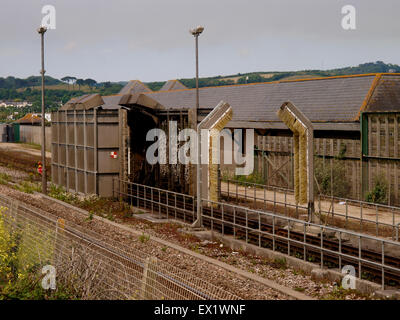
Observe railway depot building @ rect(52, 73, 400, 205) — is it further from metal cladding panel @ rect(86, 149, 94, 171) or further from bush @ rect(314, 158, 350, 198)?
bush @ rect(314, 158, 350, 198)

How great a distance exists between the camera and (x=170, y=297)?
10.8 m

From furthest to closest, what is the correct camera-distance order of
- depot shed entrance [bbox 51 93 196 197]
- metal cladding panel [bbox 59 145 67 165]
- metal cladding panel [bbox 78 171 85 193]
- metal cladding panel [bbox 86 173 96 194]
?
metal cladding panel [bbox 59 145 67 165], metal cladding panel [bbox 78 171 85 193], metal cladding panel [bbox 86 173 96 194], depot shed entrance [bbox 51 93 196 197]

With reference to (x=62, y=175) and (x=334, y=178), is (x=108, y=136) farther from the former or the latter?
(x=334, y=178)

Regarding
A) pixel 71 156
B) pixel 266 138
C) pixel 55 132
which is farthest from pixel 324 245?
pixel 55 132

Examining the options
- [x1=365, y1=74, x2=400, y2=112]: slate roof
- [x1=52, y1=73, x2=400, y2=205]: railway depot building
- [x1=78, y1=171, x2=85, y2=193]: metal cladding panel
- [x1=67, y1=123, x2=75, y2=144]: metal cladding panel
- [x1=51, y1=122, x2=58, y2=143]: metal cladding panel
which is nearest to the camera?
[x1=52, y1=73, x2=400, y2=205]: railway depot building

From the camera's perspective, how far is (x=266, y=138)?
3641 centimetres

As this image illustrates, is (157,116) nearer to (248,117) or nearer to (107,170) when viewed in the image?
(107,170)

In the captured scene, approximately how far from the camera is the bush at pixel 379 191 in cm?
2834

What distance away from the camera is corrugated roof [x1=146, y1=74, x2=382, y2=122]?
32.7 metres

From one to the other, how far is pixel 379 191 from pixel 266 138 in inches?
379

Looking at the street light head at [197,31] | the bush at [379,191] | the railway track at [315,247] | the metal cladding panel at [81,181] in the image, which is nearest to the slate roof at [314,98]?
the bush at [379,191]

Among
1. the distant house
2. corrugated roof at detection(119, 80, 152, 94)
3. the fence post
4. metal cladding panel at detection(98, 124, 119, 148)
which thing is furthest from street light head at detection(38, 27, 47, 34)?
the distant house

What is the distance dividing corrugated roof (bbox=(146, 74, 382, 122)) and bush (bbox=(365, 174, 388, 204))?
3795mm

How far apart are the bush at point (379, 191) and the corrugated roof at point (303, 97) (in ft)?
12.5
